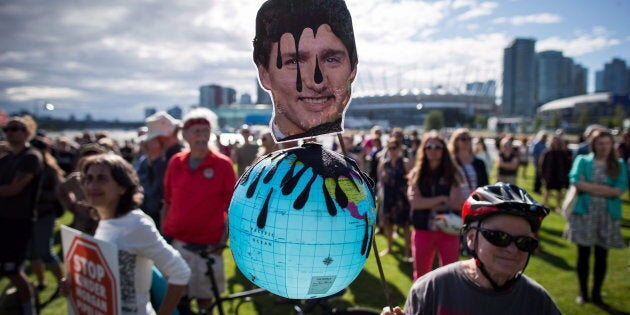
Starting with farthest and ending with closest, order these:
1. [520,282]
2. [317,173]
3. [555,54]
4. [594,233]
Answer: [555,54]
[594,233]
[520,282]
[317,173]

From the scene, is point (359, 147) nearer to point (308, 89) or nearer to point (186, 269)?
point (186, 269)

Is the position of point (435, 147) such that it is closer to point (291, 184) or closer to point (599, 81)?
point (291, 184)

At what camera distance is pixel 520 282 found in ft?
5.56

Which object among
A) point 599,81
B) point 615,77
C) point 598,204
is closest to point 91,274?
point 598,204

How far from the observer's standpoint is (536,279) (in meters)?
4.86

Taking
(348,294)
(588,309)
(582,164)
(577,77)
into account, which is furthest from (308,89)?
(577,77)

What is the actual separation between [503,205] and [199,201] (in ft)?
8.10

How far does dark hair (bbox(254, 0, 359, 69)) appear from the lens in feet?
3.92

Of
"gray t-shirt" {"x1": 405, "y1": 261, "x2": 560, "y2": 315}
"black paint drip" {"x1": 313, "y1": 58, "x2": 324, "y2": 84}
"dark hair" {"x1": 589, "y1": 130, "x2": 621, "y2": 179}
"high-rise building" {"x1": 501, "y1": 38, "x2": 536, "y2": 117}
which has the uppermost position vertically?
"high-rise building" {"x1": 501, "y1": 38, "x2": 536, "y2": 117}

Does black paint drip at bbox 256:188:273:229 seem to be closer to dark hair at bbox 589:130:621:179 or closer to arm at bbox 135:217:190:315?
arm at bbox 135:217:190:315

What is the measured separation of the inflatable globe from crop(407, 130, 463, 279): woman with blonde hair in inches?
96.1

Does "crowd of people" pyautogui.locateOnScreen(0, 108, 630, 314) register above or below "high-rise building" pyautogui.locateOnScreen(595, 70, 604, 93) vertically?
below

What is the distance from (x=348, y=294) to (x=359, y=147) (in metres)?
6.56

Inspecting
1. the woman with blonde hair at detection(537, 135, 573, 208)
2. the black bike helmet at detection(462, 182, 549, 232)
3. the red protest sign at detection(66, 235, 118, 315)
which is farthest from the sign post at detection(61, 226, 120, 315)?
the woman with blonde hair at detection(537, 135, 573, 208)
